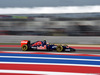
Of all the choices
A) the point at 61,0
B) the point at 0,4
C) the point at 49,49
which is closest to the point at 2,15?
the point at 0,4

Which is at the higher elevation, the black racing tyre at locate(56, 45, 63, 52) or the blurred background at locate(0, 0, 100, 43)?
the blurred background at locate(0, 0, 100, 43)

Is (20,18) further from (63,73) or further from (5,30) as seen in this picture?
(63,73)

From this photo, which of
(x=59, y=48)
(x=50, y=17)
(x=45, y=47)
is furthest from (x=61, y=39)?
(x=59, y=48)

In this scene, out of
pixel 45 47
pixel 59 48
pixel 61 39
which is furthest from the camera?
pixel 61 39

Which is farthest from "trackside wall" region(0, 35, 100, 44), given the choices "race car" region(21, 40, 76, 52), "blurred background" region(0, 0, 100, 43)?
"race car" region(21, 40, 76, 52)

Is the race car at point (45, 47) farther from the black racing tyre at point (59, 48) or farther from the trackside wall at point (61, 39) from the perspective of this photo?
the trackside wall at point (61, 39)

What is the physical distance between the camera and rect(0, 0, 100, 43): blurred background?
58.1 feet

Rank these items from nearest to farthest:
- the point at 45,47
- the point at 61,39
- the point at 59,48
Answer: the point at 59,48, the point at 45,47, the point at 61,39

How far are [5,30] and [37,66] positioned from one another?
12320mm

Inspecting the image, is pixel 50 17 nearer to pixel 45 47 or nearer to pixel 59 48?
pixel 45 47

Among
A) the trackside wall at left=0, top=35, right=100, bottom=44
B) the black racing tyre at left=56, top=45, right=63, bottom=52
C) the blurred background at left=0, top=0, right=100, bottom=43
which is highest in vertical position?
the blurred background at left=0, top=0, right=100, bottom=43

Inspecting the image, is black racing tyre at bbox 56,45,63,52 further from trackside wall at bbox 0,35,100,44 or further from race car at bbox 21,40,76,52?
trackside wall at bbox 0,35,100,44

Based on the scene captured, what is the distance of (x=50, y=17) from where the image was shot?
1859cm

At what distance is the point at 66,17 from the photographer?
18219 millimetres
